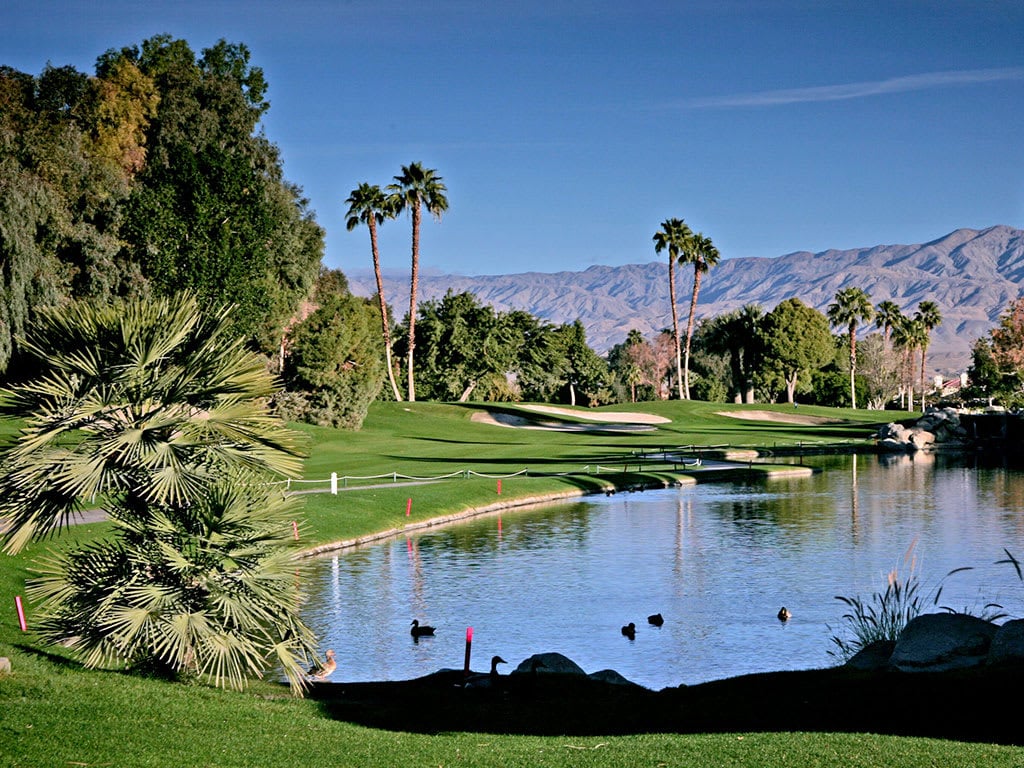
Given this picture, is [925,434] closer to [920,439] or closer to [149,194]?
[920,439]

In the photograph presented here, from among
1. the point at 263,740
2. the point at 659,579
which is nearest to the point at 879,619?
the point at 659,579

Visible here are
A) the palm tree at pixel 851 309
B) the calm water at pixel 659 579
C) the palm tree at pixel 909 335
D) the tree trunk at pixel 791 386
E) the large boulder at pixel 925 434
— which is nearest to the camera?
the calm water at pixel 659 579

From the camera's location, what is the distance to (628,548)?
33.0 m

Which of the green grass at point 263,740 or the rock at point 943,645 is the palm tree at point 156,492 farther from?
the rock at point 943,645

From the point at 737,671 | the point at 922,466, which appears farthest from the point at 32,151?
the point at 922,466

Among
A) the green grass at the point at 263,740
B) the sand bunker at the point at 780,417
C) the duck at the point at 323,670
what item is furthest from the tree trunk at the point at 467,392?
the duck at the point at 323,670

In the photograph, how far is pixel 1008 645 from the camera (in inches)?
623

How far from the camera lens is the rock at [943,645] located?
16.4 meters

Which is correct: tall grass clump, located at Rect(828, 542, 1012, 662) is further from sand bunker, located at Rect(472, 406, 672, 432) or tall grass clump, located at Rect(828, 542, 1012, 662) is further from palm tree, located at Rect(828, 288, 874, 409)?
palm tree, located at Rect(828, 288, 874, 409)

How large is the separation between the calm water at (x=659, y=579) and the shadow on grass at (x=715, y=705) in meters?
2.50

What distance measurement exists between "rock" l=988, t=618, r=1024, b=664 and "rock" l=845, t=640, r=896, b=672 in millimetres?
1635

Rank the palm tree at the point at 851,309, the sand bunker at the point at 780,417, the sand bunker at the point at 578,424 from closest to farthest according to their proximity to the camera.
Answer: the sand bunker at the point at 578,424
the sand bunker at the point at 780,417
the palm tree at the point at 851,309

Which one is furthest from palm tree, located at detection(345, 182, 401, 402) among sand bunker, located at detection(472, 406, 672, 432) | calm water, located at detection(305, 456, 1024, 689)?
calm water, located at detection(305, 456, 1024, 689)

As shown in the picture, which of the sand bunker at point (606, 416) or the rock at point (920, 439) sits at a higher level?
the sand bunker at point (606, 416)
